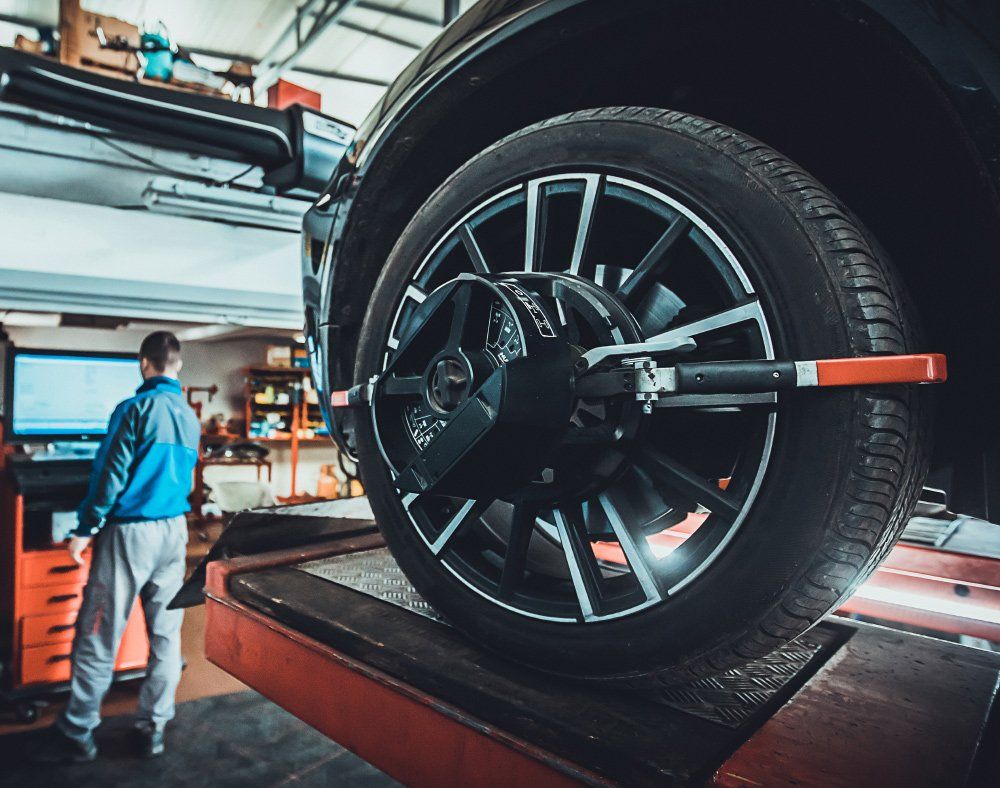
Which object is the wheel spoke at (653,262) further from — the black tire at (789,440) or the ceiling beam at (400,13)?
the ceiling beam at (400,13)

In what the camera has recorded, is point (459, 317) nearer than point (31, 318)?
Yes

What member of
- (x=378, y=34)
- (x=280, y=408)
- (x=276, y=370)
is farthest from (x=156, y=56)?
(x=280, y=408)

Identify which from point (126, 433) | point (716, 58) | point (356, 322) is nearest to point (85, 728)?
point (126, 433)

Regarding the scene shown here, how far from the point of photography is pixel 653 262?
0.78m

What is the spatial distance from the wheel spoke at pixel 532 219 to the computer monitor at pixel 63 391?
179 inches

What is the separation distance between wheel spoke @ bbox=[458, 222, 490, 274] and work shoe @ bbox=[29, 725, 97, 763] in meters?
3.44

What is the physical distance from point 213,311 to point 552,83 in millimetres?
4146

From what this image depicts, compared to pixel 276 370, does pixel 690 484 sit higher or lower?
lower

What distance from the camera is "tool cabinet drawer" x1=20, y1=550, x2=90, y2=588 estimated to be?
3484 millimetres

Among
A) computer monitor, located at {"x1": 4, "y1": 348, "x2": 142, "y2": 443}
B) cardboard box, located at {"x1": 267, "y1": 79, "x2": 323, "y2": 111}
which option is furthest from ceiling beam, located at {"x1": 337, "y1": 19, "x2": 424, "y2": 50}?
computer monitor, located at {"x1": 4, "y1": 348, "x2": 142, "y2": 443}

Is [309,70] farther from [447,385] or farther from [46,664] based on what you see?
[447,385]

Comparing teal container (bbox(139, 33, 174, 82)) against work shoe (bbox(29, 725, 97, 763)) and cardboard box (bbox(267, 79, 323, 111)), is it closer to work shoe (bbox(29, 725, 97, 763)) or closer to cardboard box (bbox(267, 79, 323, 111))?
cardboard box (bbox(267, 79, 323, 111))

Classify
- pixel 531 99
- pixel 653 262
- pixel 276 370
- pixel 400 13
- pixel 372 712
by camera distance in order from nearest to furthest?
pixel 653 262, pixel 372 712, pixel 531 99, pixel 400 13, pixel 276 370

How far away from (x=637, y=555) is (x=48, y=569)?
3.83 meters
